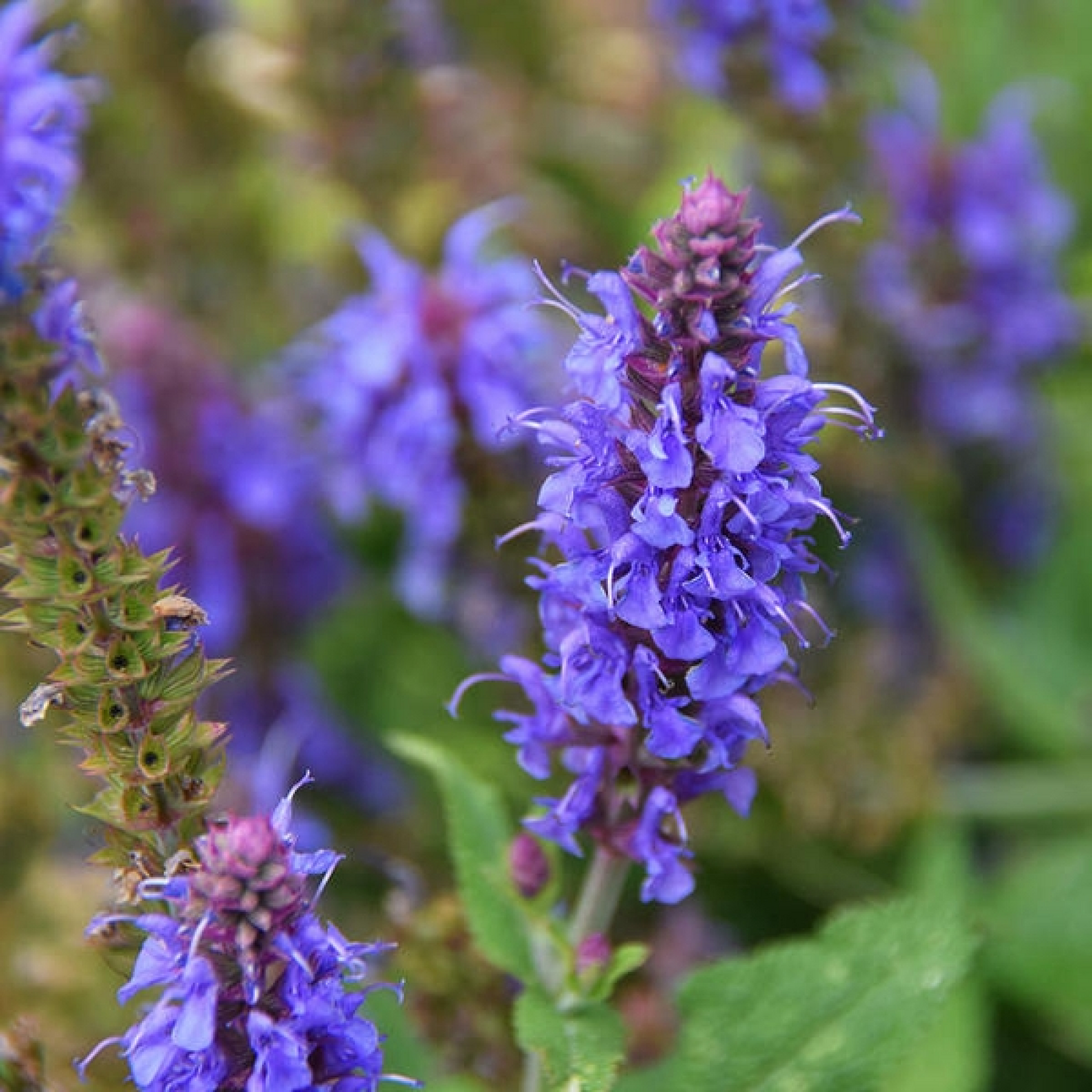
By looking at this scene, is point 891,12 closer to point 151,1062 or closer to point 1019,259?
point 1019,259

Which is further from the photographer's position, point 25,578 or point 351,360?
point 351,360

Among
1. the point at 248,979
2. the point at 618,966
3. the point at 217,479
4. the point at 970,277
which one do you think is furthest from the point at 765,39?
the point at 248,979

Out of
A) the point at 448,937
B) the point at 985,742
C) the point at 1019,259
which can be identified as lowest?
the point at 985,742

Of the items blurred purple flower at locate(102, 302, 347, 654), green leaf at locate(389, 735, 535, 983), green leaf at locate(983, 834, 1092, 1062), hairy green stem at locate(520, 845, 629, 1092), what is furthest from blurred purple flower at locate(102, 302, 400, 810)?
green leaf at locate(983, 834, 1092, 1062)

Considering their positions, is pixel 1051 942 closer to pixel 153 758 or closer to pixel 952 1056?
pixel 952 1056

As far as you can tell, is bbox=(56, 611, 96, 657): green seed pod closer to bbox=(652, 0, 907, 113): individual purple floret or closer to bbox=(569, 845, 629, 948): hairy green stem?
bbox=(569, 845, 629, 948): hairy green stem

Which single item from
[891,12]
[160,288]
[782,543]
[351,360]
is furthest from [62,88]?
[891,12]

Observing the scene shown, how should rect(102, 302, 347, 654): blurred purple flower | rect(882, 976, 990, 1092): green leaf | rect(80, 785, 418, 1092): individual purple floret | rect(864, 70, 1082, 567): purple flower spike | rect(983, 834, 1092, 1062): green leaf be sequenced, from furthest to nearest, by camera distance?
rect(864, 70, 1082, 567): purple flower spike < rect(102, 302, 347, 654): blurred purple flower < rect(983, 834, 1092, 1062): green leaf < rect(882, 976, 990, 1092): green leaf < rect(80, 785, 418, 1092): individual purple floret
